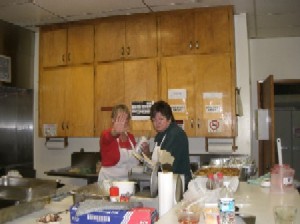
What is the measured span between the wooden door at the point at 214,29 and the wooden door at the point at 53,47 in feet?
6.08

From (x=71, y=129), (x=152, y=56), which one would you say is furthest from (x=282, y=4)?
(x=71, y=129)

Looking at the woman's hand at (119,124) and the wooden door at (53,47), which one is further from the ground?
the wooden door at (53,47)

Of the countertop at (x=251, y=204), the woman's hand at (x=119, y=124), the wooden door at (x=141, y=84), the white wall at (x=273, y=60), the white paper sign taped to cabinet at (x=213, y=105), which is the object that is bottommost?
the countertop at (x=251, y=204)

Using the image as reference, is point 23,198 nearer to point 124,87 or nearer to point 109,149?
point 109,149

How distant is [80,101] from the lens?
4770mm

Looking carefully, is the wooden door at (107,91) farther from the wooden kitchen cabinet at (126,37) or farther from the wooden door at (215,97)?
the wooden door at (215,97)

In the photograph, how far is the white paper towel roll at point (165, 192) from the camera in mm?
1905

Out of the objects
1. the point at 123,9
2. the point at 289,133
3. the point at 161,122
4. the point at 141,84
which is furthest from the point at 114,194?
the point at 289,133

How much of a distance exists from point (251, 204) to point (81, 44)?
11.1 ft

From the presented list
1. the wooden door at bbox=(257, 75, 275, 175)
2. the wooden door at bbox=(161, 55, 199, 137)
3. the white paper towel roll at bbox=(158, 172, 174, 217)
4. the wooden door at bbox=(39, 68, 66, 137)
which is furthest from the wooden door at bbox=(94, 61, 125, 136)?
the white paper towel roll at bbox=(158, 172, 174, 217)

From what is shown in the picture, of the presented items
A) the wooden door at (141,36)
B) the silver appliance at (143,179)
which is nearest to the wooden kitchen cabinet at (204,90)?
the wooden door at (141,36)

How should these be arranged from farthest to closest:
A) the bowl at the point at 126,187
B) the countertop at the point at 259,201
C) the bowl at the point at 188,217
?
the bowl at the point at 126,187 < the countertop at the point at 259,201 < the bowl at the point at 188,217

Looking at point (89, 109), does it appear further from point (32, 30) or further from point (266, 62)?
point (266, 62)

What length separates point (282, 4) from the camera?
404cm
